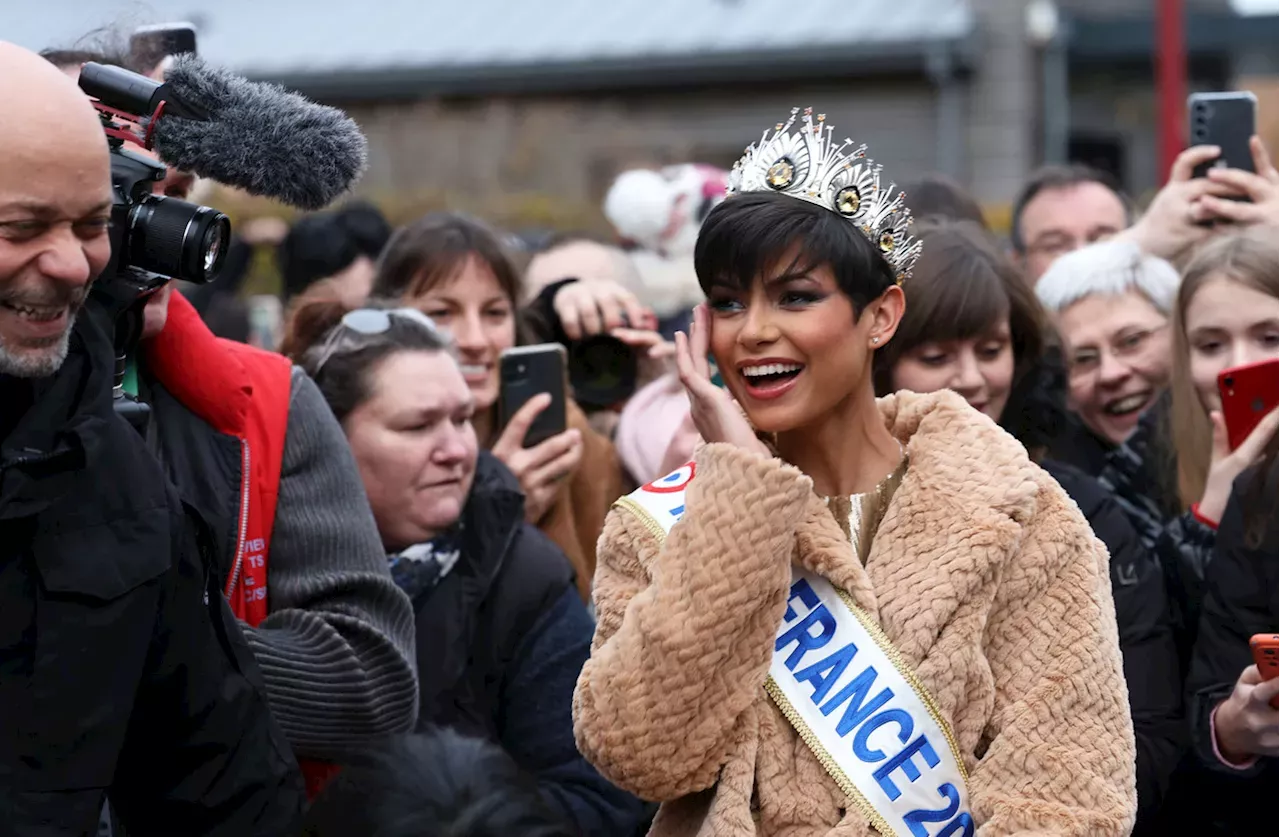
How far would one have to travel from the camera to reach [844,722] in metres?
2.55

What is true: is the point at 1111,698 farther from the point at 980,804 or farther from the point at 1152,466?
the point at 1152,466

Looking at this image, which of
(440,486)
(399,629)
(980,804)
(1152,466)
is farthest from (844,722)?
(1152,466)

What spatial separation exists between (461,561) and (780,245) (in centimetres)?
132

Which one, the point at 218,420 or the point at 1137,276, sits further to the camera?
the point at 1137,276

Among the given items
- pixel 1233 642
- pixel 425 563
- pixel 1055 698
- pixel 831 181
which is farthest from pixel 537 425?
pixel 1055 698

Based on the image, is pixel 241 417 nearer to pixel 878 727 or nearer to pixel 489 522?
pixel 489 522

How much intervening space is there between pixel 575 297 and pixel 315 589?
189 cm

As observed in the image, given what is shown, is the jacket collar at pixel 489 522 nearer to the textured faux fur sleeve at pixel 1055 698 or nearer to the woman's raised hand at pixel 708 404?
the woman's raised hand at pixel 708 404

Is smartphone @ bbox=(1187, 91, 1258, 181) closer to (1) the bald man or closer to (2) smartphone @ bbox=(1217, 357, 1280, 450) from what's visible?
(2) smartphone @ bbox=(1217, 357, 1280, 450)

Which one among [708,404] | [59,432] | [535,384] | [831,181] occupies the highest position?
[831,181]

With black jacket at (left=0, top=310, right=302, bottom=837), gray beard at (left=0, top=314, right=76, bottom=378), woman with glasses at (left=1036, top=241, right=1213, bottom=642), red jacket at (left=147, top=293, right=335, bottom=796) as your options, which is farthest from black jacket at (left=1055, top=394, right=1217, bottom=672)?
gray beard at (left=0, top=314, right=76, bottom=378)

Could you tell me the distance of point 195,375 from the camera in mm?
2914

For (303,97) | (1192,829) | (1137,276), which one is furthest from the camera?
(1137,276)

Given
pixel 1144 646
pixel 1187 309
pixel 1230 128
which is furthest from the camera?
pixel 1230 128
